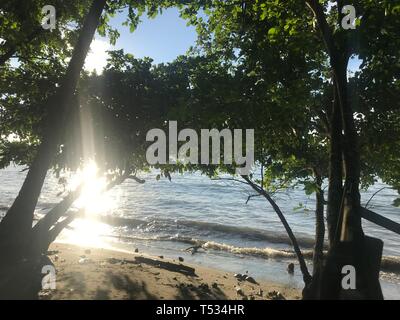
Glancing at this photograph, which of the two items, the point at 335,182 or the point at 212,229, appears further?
the point at 212,229

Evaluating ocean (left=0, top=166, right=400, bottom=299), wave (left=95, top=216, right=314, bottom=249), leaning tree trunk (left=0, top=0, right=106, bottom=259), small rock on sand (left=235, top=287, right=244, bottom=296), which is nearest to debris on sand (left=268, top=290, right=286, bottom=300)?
small rock on sand (left=235, top=287, right=244, bottom=296)

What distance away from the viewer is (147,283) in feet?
46.9

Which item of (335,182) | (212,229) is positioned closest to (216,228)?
(212,229)

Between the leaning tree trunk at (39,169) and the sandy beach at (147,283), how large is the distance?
1.78m

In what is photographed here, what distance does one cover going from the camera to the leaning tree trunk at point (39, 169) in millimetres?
9188

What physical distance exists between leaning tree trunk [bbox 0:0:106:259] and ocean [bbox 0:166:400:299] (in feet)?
18.7

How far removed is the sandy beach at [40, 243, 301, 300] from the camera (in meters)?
11.9

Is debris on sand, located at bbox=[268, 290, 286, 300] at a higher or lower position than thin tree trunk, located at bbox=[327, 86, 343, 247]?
lower

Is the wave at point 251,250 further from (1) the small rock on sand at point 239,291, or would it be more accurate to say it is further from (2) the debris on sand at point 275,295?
(1) the small rock on sand at point 239,291

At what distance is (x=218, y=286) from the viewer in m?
16.5

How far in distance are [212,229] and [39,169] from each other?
Result: 28.1 m

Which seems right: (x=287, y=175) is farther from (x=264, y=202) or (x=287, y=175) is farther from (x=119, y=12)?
(x=264, y=202)

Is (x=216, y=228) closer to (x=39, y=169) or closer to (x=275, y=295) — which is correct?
(x=275, y=295)

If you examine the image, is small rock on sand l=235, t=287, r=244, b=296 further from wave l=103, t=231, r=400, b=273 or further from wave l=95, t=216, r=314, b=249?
wave l=95, t=216, r=314, b=249
